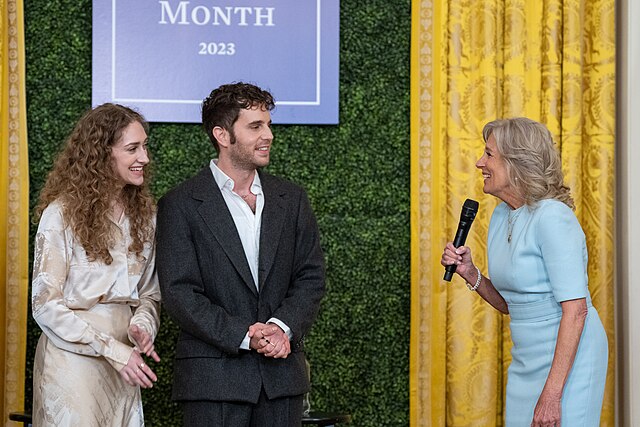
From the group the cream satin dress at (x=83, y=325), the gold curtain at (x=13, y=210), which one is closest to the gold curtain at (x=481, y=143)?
the cream satin dress at (x=83, y=325)

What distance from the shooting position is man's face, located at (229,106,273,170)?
3.34 metres

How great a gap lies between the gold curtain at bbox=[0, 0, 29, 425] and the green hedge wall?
0.14 m

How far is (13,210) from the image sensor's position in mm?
4449

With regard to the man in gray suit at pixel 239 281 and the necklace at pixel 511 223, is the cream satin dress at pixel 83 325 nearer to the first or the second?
A: the man in gray suit at pixel 239 281

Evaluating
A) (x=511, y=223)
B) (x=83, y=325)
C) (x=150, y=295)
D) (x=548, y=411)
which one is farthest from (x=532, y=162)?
(x=83, y=325)

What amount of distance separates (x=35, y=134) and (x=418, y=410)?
2251mm

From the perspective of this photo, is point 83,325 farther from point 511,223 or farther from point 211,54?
point 211,54

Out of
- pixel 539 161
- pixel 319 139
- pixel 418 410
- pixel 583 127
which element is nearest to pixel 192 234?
pixel 539 161

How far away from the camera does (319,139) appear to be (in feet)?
15.3

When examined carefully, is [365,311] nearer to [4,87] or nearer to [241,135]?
[241,135]

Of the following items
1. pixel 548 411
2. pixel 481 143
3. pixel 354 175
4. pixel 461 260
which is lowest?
pixel 548 411

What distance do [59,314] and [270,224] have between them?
2.47 ft

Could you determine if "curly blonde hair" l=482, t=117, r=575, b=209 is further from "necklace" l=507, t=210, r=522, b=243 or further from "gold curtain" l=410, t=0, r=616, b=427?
"gold curtain" l=410, t=0, r=616, b=427

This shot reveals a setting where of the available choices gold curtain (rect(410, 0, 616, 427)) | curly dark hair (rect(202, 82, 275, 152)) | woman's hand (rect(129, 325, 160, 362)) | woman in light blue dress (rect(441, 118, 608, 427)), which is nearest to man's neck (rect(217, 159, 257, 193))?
curly dark hair (rect(202, 82, 275, 152))
